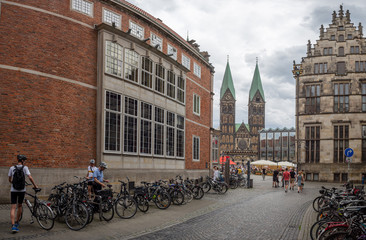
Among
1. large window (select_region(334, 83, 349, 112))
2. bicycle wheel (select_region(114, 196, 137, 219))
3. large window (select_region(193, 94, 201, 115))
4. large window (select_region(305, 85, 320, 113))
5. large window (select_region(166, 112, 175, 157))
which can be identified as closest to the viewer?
bicycle wheel (select_region(114, 196, 137, 219))

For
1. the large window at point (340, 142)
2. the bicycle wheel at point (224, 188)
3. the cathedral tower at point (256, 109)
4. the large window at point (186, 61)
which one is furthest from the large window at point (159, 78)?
the cathedral tower at point (256, 109)

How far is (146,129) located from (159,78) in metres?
3.81

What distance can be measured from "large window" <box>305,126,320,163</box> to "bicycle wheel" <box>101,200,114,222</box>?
34.9 meters

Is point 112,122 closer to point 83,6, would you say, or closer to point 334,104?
point 83,6

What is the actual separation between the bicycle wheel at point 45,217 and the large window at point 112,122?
7.82 m

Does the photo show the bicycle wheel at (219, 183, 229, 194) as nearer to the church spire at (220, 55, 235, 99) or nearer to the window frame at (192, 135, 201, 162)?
the window frame at (192, 135, 201, 162)

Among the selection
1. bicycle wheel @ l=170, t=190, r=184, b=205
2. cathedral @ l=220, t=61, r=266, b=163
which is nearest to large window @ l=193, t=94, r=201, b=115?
bicycle wheel @ l=170, t=190, r=184, b=205

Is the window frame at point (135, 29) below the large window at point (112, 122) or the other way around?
the other way around

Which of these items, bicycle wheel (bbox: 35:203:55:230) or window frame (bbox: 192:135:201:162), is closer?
bicycle wheel (bbox: 35:203:55:230)

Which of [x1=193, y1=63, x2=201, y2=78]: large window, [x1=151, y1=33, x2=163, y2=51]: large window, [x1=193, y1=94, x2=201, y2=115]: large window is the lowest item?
[x1=193, y1=94, x2=201, y2=115]: large window

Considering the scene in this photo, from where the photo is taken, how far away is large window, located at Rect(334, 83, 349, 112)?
41.0 m

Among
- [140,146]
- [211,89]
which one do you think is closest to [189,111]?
[211,89]

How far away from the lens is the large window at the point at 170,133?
2338cm

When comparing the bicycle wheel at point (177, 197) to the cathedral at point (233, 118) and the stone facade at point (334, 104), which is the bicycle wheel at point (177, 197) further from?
the cathedral at point (233, 118)
